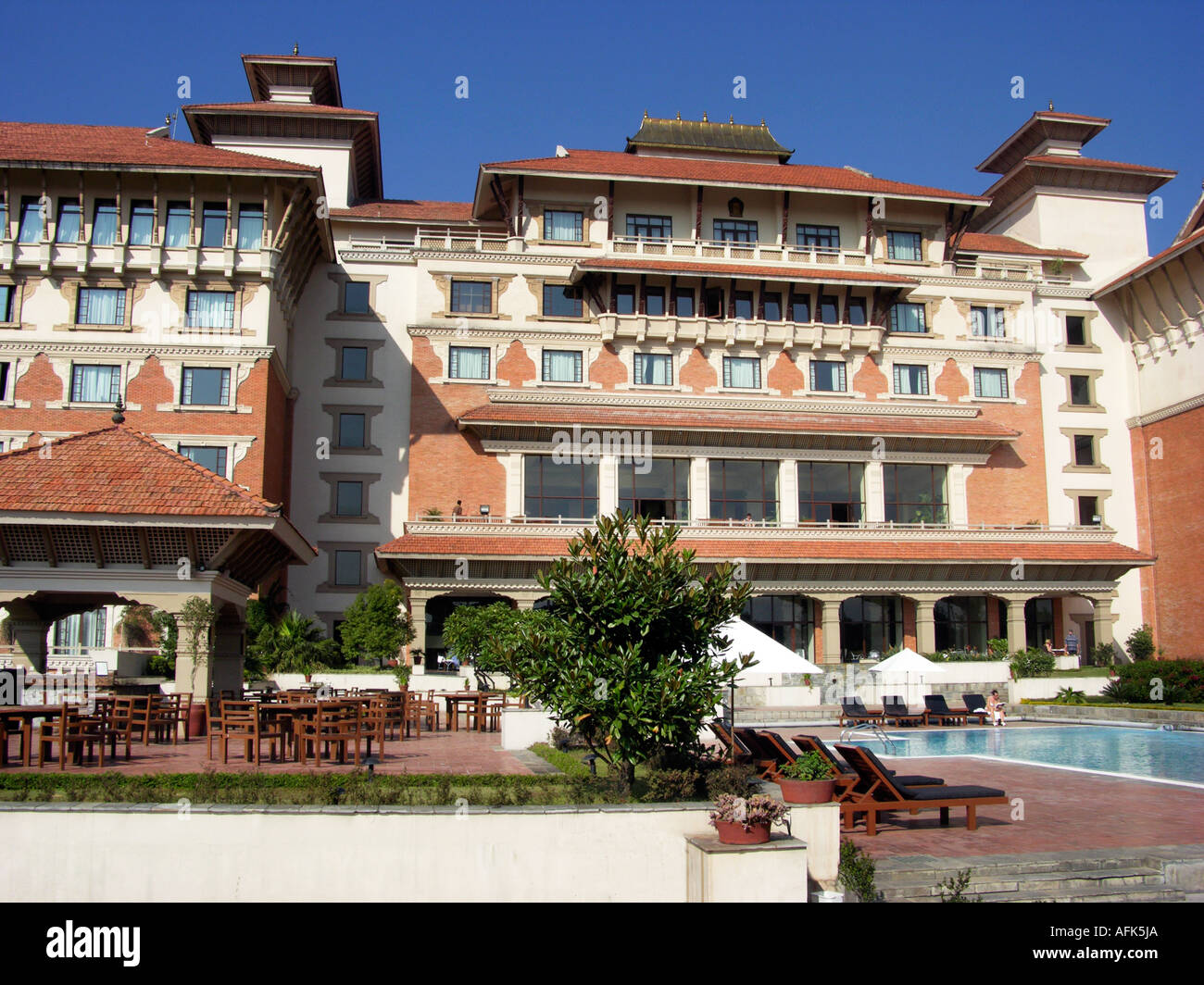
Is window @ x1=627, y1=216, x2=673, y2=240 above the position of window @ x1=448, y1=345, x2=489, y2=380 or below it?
above

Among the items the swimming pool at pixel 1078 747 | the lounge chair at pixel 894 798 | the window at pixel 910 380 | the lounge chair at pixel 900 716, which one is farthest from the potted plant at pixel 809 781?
the window at pixel 910 380

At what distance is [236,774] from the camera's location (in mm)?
12633

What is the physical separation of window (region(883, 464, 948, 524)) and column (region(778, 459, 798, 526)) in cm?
425

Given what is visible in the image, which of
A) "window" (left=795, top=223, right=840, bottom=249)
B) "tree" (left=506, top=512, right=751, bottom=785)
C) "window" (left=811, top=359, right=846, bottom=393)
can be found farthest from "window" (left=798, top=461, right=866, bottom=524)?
"tree" (left=506, top=512, right=751, bottom=785)

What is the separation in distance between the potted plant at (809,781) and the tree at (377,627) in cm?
2640

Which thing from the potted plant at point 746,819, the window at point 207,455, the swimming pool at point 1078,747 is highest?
the window at point 207,455

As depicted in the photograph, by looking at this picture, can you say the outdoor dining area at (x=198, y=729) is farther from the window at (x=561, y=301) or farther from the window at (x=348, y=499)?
the window at (x=561, y=301)

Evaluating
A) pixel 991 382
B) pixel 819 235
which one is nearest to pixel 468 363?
pixel 819 235

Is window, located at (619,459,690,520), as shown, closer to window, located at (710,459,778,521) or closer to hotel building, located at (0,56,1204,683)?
hotel building, located at (0,56,1204,683)

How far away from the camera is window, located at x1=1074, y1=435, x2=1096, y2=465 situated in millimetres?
48938

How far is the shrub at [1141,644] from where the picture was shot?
148 feet

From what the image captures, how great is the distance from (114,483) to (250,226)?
21561mm

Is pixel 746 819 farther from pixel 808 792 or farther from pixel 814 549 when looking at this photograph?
pixel 814 549

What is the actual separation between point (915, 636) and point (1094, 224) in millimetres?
25913
